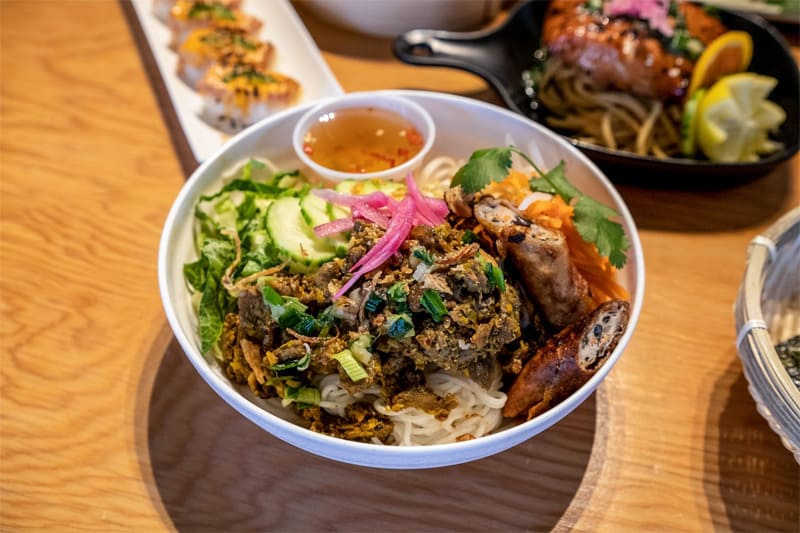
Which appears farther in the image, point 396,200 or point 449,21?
point 449,21

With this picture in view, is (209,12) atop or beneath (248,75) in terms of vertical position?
atop

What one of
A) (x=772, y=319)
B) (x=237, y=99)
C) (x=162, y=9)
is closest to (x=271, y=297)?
(x=237, y=99)

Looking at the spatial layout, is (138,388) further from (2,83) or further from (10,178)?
(2,83)

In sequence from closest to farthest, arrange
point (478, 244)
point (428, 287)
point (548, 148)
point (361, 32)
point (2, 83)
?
point (428, 287) → point (478, 244) → point (548, 148) → point (2, 83) → point (361, 32)

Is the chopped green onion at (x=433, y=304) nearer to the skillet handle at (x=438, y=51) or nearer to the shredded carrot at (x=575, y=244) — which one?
the shredded carrot at (x=575, y=244)

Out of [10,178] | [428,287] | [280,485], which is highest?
[428,287]

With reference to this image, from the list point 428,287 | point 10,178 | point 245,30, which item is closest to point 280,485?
point 428,287

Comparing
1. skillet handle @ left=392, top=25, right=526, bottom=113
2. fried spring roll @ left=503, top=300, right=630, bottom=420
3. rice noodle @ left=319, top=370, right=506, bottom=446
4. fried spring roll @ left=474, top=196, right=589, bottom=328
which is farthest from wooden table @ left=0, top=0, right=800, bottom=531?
skillet handle @ left=392, top=25, right=526, bottom=113

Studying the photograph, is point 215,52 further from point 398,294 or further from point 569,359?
point 569,359
